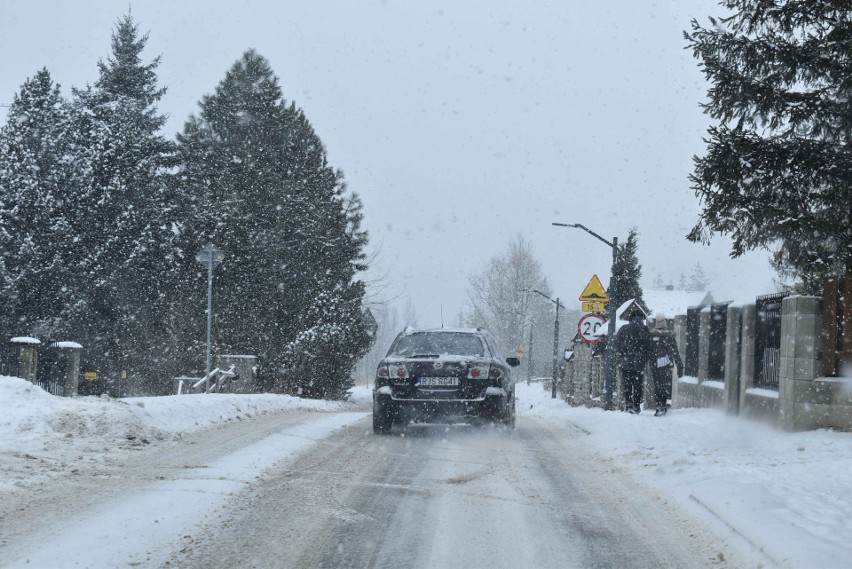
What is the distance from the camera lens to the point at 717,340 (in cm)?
1541

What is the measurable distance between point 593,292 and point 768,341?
8.95 metres

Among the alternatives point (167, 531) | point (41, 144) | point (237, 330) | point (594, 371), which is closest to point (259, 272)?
point (237, 330)

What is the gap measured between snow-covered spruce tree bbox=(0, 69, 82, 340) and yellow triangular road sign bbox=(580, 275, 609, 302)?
19509 millimetres

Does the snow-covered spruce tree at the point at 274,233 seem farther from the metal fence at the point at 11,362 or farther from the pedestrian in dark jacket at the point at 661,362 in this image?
the pedestrian in dark jacket at the point at 661,362

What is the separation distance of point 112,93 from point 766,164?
110ft

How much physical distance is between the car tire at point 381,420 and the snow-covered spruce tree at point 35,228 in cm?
2331

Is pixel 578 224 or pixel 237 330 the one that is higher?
pixel 578 224

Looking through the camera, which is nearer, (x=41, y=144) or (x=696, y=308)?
(x=696, y=308)

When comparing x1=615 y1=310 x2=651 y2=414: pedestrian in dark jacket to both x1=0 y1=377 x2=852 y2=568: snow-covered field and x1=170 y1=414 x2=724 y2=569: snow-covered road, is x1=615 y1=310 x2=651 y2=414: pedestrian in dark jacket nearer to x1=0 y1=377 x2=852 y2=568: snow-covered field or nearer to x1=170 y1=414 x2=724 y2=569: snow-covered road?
x1=0 y1=377 x2=852 y2=568: snow-covered field

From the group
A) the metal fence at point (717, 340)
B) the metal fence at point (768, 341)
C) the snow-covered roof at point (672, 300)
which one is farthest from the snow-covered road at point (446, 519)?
the snow-covered roof at point (672, 300)

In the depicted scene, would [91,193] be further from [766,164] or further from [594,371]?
[766,164]

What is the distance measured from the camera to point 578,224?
2512 cm

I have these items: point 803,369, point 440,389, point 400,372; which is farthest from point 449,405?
point 803,369

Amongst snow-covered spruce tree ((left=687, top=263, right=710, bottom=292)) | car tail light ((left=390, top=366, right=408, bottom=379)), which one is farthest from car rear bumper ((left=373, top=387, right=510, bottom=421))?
snow-covered spruce tree ((left=687, top=263, right=710, bottom=292))
